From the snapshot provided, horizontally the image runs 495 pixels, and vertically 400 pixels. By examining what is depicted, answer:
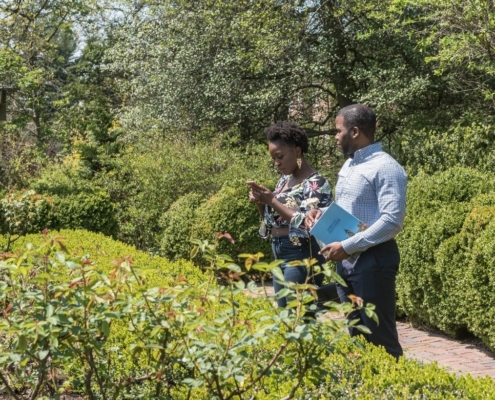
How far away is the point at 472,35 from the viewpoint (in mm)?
11836

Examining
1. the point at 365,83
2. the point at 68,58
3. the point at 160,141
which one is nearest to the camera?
the point at 160,141

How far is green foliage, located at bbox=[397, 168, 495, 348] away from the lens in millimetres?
6629

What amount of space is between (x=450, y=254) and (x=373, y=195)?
3.25m

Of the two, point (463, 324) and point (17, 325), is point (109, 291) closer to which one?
point (17, 325)

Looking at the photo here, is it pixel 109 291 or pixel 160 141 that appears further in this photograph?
→ pixel 160 141

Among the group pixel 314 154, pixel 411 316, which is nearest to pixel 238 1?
pixel 314 154

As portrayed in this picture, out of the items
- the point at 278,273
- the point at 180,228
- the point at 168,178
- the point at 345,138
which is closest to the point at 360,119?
the point at 345,138

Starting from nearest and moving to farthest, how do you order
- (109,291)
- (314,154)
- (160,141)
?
(109,291), (160,141), (314,154)

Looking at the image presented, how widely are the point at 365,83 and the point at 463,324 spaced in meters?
11.4

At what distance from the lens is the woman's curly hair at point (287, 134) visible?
16.1 feet

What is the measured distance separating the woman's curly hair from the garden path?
2.13 m

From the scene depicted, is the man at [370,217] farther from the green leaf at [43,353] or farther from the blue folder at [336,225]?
the green leaf at [43,353]

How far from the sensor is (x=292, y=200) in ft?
16.1

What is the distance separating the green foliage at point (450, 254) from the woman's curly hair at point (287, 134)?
2312mm
